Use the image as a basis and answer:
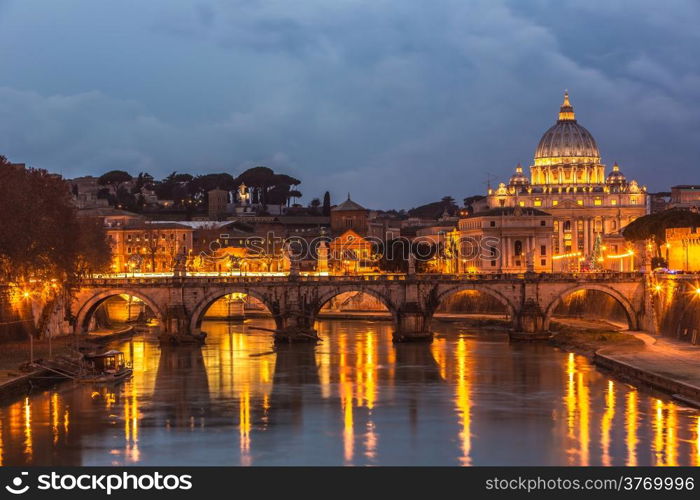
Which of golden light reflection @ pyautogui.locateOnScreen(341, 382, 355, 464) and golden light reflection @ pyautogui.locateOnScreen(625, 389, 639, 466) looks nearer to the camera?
golden light reflection @ pyautogui.locateOnScreen(625, 389, 639, 466)

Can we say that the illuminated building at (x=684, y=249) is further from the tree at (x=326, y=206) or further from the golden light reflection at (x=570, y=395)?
the tree at (x=326, y=206)

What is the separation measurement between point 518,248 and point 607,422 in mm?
101548

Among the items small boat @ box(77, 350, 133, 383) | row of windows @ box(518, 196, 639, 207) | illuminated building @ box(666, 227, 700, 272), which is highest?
row of windows @ box(518, 196, 639, 207)

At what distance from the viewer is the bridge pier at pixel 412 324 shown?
7681 cm

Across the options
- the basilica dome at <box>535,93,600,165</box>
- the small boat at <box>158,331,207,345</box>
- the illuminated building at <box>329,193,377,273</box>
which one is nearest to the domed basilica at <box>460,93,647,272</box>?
the basilica dome at <box>535,93,600,165</box>

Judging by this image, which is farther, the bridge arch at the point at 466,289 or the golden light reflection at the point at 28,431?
the bridge arch at the point at 466,289

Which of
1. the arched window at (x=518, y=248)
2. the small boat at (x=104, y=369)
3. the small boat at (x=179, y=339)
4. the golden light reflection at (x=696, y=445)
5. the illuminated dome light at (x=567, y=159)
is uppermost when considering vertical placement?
the illuminated dome light at (x=567, y=159)

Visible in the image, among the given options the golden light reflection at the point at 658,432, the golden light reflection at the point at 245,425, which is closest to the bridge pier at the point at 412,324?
the golden light reflection at the point at 245,425

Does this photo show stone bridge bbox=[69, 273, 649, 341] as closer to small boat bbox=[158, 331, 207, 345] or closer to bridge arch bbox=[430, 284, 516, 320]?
bridge arch bbox=[430, 284, 516, 320]

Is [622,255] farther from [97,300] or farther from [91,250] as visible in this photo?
[97,300]

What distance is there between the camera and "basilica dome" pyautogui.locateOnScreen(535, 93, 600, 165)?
7165 inches

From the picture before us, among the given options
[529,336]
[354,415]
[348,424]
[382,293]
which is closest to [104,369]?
[354,415]

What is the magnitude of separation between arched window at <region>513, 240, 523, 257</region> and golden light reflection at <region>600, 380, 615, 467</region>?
8960cm

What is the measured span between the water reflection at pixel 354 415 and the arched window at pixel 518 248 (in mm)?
76978
